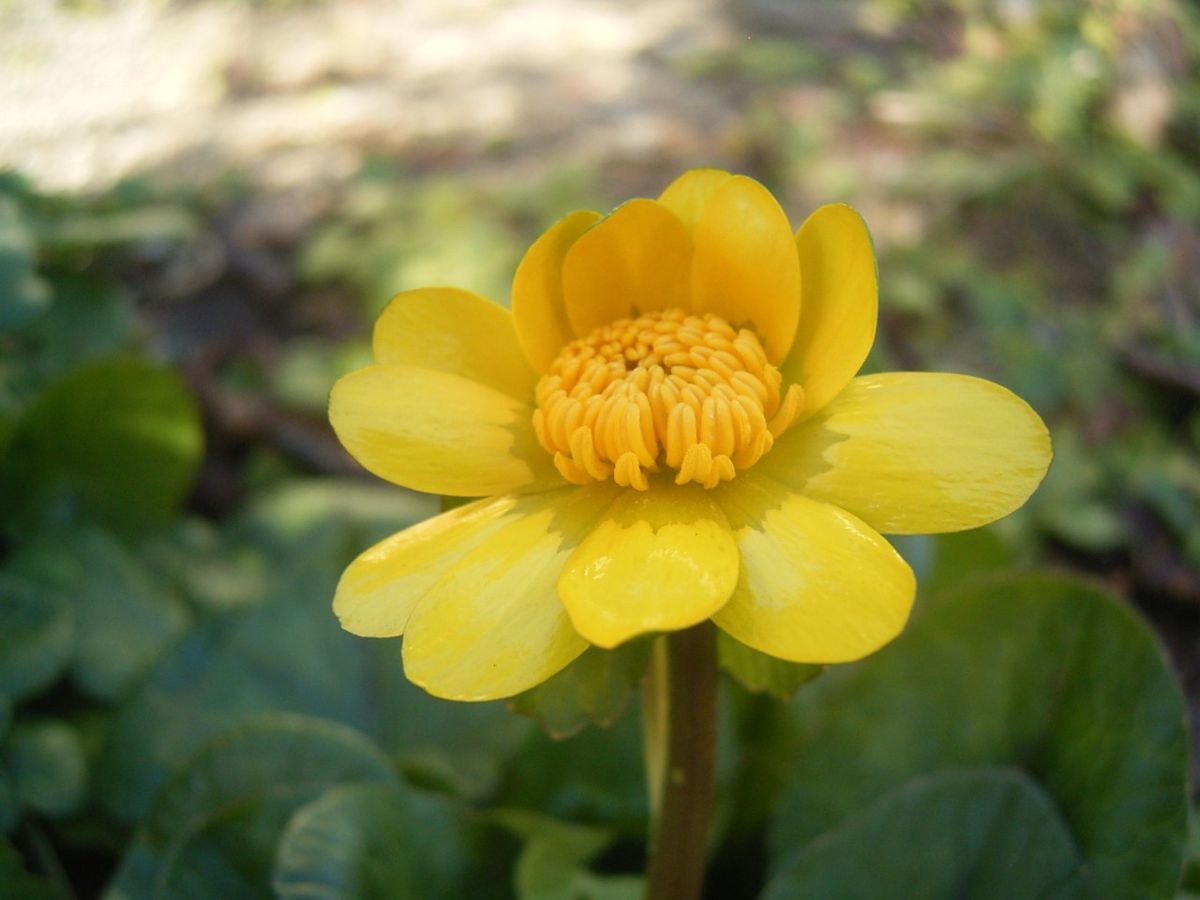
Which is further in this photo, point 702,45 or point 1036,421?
point 702,45

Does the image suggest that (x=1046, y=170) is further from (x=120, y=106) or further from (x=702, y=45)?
(x=120, y=106)

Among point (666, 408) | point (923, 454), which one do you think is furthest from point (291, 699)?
point (923, 454)

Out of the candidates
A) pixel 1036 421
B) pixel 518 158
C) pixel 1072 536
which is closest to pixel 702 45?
→ pixel 518 158

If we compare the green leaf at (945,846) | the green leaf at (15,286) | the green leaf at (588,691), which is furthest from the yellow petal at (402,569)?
the green leaf at (15,286)

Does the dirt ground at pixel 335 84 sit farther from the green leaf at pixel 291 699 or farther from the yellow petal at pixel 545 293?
the yellow petal at pixel 545 293

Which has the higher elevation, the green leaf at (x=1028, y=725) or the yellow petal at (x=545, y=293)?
the yellow petal at (x=545, y=293)
